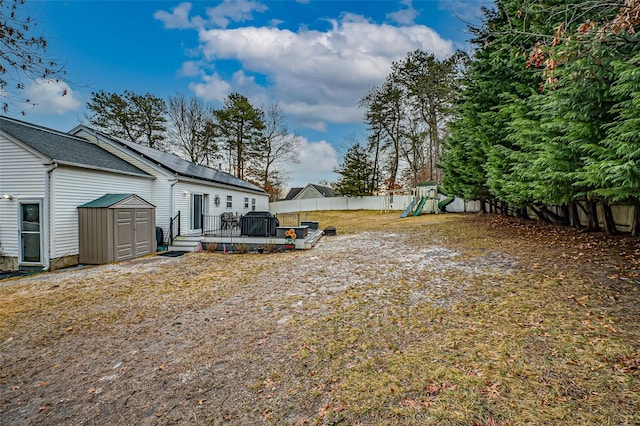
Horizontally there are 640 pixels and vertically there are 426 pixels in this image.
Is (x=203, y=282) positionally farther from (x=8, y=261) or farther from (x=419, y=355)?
(x=8, y=261)

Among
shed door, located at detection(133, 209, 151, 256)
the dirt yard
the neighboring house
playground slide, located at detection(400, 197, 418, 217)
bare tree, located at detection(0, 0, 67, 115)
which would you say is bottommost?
the dirt yard

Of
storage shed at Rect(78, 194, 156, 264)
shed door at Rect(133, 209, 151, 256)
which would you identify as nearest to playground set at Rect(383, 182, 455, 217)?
shed door at Rect(133, 209, 151, 256)

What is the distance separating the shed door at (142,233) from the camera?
9766 mm

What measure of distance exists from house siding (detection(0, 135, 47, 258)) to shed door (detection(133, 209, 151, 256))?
248 centimetres

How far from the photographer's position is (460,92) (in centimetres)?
1222

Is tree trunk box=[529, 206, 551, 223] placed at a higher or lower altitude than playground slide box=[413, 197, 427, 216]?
lower

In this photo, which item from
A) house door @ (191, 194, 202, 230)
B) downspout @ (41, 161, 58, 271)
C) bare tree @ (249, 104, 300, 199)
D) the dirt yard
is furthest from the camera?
bare tree @ (249, 104, 300, 199)

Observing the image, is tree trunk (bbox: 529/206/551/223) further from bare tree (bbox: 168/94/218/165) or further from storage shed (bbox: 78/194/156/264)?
bare tree (bbox: 168/94/218/165)

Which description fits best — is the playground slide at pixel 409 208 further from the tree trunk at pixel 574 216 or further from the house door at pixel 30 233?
the house door at pixel 30 233

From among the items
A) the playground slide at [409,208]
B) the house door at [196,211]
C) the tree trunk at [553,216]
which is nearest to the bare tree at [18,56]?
the house door at [196,211]

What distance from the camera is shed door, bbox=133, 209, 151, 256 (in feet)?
32.0

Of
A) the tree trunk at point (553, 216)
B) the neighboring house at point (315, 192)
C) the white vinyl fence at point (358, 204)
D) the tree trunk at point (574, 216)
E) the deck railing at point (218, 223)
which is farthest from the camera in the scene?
the neighboring house at point (315, 192)

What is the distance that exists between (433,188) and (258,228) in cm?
1485

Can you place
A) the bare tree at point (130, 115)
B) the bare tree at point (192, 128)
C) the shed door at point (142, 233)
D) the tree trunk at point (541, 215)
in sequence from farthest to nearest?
the bare tree at point (192, 128), the bare tree at point (130, 115), the tree trunk at point (541, 215), the shed door at point (142, 233)
